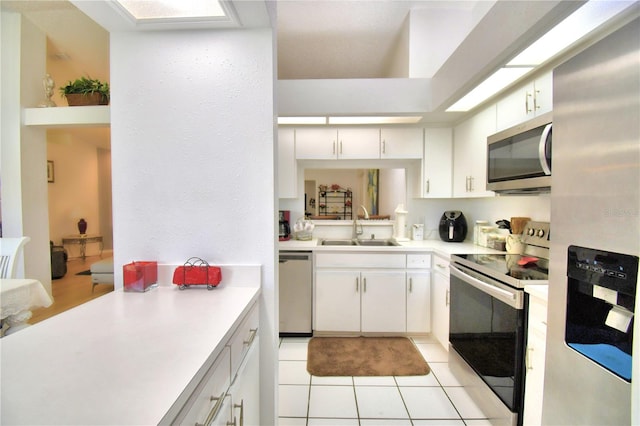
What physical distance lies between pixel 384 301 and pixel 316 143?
1.72 meters

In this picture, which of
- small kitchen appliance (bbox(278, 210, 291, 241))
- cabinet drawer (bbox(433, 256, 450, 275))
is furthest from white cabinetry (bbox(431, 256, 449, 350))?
small kitchen appliance (bbox(278, 210, 291, 241))

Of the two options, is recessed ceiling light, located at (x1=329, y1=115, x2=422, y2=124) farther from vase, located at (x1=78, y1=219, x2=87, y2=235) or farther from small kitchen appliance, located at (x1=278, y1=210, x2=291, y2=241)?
vase, located at (x1=78, y1=219, x2=87, y2=235)

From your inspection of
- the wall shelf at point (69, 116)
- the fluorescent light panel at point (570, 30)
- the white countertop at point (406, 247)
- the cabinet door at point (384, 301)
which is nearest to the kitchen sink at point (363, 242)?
the white countertop at point (406, 247)

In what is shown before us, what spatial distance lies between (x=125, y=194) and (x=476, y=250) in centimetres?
253

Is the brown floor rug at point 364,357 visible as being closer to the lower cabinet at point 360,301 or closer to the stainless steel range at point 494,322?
the lower cabinet at point 360,301

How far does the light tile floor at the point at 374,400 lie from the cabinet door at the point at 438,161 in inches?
62.7

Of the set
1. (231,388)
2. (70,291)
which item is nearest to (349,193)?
(231,388)

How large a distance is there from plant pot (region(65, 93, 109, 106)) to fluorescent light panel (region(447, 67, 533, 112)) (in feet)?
7.92

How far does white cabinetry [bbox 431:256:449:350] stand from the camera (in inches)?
84.5

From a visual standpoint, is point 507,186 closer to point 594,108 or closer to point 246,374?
point 594,108

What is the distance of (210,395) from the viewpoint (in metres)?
0.65

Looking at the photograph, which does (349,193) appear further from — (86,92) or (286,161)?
(86,92)

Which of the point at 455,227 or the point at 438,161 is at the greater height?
the point at 438,161

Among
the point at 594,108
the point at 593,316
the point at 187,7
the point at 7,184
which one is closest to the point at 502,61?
the point at 594,108
